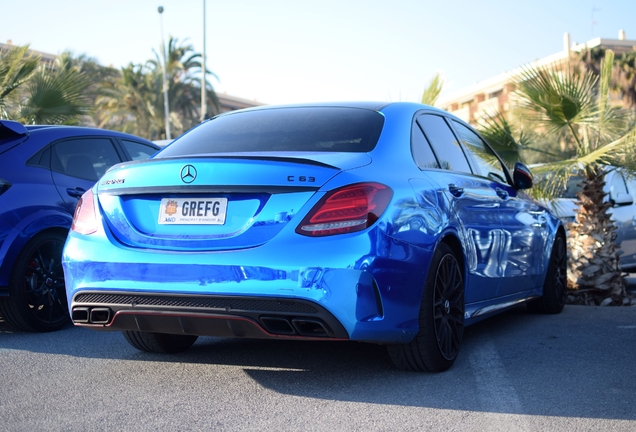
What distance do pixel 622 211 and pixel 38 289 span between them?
8.27 m

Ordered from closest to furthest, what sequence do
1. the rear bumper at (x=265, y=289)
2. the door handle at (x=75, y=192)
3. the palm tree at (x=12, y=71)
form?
the rear bumper at (x=265, y=289) → the door handle at (x=75, y=192) → the palm tree at (x=12, y=71)

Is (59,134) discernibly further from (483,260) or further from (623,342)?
(623,342)

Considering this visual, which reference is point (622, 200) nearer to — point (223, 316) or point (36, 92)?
point (223, 316)

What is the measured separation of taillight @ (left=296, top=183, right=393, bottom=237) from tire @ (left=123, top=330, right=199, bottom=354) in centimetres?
162

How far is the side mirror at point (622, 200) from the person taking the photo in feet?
35.9

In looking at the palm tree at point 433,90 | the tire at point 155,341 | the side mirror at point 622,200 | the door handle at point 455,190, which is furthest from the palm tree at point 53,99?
the door handle at point 455,190

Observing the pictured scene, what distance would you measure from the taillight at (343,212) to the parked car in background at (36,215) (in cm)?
285

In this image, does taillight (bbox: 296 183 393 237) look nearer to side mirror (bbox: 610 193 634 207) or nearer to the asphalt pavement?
the asphalt pavement


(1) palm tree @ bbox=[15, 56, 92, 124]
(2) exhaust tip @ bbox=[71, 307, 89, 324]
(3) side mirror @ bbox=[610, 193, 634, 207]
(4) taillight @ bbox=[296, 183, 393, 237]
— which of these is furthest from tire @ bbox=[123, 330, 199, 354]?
(1) palm tree @ bbox=[15, 56, 92, 124]

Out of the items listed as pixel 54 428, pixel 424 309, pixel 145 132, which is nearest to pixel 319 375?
pixel 424 309

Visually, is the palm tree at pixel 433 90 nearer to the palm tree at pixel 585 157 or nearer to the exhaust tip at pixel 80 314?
the palm tree at pixel 585 157

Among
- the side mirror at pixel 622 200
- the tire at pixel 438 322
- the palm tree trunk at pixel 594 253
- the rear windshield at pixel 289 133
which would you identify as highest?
the rear windshield at pixel 289 133

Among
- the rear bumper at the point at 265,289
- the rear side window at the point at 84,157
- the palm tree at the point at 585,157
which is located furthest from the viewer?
the palm tree at the point at 585,157

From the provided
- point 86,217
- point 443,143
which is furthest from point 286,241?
point 443,143
